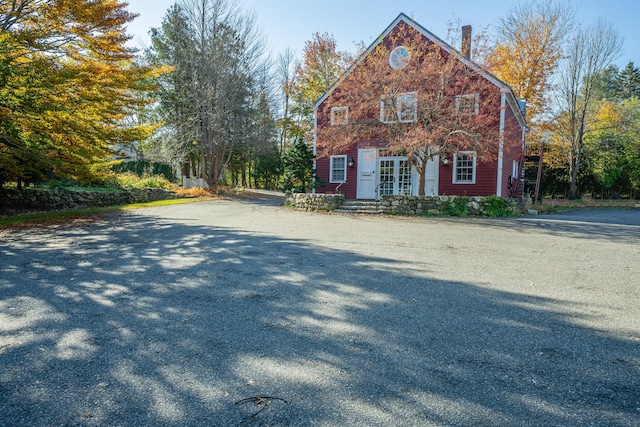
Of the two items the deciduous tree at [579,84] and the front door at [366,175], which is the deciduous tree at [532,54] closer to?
the deciduous tree at [579,84]

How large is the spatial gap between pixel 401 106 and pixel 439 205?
11.9 ft

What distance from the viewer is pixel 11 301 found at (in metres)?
3.58

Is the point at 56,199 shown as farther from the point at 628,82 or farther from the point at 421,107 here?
the point at 628,82

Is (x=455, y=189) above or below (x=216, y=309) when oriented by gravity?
above

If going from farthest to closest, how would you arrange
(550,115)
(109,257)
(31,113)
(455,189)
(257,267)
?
1. (550,115)
2. (455,189)
3. (31,113)
4. (109,257)
5. (257,267)

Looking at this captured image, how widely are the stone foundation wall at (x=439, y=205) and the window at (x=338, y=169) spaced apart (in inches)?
164

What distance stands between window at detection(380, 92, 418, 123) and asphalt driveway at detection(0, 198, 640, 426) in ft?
25.6

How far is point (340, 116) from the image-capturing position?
14.6 metres

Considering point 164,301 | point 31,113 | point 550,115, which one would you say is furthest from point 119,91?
point 550,115

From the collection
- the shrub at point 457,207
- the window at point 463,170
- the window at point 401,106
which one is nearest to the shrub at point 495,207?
the shrub at point 457,207

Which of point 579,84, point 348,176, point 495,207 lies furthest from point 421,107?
point 579,84

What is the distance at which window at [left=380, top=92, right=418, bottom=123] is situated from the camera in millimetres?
12422

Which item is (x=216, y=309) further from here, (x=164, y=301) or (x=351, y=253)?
(x=351, y=253)

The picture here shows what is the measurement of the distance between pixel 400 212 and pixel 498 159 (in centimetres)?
484
